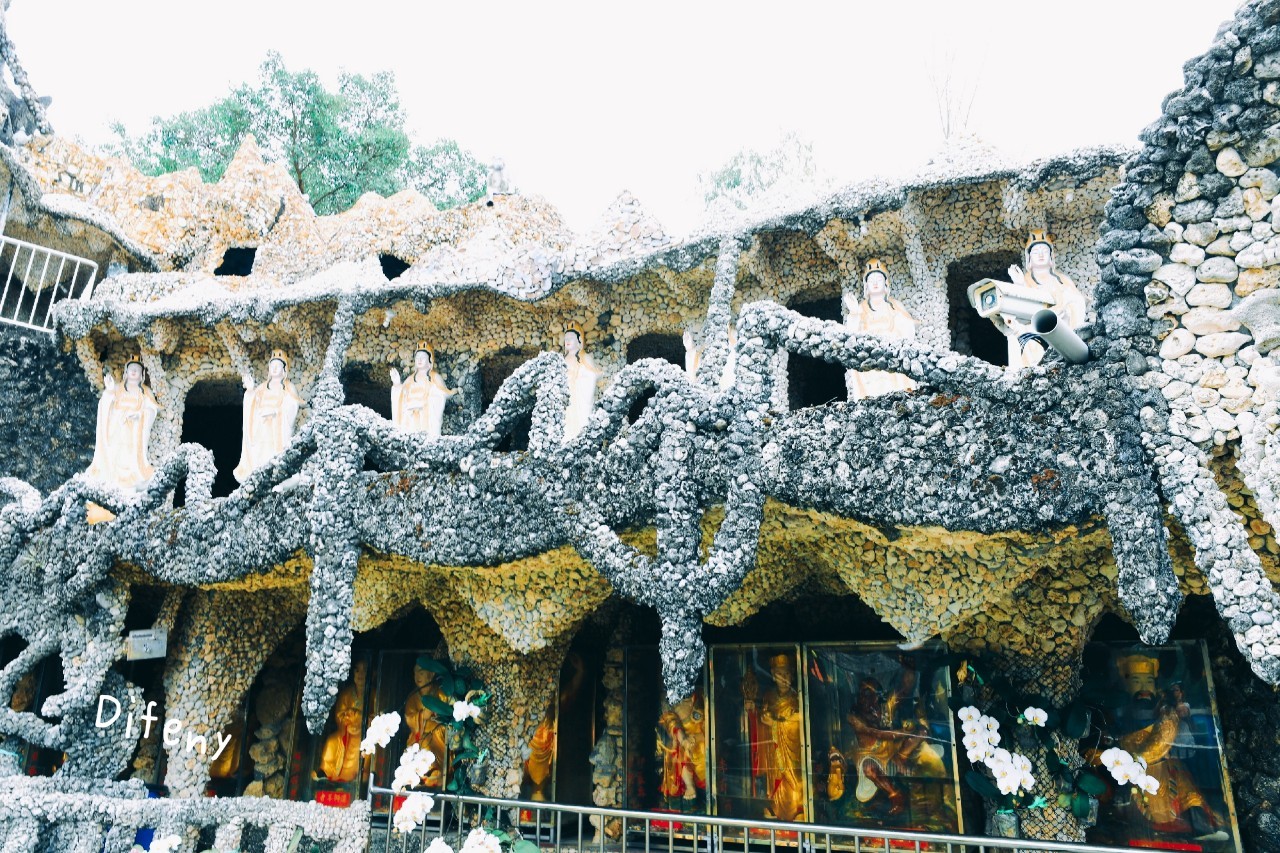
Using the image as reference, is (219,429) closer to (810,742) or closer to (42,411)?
(42,411)

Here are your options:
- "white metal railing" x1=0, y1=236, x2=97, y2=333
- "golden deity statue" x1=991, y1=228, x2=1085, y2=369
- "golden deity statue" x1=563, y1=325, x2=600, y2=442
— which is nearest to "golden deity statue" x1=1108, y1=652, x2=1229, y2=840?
"golden deity statue" x1=991, y1=228, x2=1085, y2=369

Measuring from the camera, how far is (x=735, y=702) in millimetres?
8297

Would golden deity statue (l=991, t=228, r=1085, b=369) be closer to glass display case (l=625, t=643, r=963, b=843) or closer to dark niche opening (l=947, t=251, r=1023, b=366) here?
dark niche opening (l=947, t=251, r=1023, b=366)

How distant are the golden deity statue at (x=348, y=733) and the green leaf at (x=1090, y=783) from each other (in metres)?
7.14

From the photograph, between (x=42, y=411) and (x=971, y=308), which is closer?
(x=971, y=308)

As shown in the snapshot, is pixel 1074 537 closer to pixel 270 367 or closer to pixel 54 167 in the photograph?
pixel 270 367

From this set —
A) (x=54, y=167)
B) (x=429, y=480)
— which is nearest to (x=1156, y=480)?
(x=429, y=480)

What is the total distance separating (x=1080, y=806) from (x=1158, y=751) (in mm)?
1026

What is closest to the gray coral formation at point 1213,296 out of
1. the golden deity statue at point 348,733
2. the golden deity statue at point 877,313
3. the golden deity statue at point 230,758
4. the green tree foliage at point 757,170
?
the golden deity statue at point 877,313

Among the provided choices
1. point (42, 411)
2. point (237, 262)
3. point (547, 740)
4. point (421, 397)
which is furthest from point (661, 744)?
point (237, 262)

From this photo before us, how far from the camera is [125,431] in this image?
383 inches

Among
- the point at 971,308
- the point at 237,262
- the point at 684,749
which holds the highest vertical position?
the point at 237,262

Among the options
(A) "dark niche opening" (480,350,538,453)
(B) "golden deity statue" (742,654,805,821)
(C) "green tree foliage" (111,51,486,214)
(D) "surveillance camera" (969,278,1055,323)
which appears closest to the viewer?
(D) "surveillance camera" (969,278,1055,323)

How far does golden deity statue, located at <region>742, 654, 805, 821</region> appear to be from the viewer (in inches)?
310
